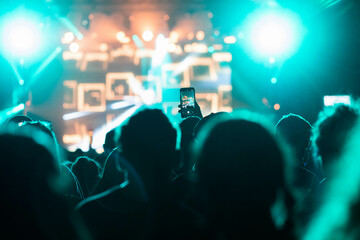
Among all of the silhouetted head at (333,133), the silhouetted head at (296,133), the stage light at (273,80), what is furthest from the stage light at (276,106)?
the silhouetted head at (333,133)

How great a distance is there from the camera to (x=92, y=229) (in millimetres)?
1346

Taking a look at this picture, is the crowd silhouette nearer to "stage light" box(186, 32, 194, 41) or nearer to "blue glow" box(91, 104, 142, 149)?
"blue glow" box(91, 104, 142, 149)

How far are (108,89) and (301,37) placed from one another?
6.19m

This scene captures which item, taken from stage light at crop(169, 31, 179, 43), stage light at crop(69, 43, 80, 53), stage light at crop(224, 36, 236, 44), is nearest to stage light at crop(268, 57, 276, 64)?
stage light at crop(224, 36, 236, 44)

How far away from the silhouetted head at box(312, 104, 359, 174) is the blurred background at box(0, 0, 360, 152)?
476 centimetres

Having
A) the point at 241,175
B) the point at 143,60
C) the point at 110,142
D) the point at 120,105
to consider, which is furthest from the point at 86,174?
the point at 143,60

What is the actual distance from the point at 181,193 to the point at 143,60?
29.4ft

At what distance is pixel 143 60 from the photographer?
992cm

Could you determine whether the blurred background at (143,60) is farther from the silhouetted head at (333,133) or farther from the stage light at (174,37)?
the silhouetted head at (333,133)

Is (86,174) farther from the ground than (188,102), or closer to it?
closer to it

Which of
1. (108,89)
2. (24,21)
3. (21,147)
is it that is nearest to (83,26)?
(108,89)

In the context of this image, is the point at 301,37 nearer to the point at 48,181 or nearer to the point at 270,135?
the point at 270,135

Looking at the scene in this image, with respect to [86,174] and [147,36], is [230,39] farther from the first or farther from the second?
[86,174]

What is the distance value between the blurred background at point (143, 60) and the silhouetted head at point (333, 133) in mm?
4762
